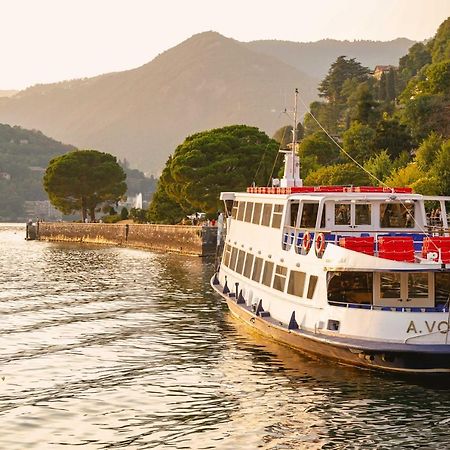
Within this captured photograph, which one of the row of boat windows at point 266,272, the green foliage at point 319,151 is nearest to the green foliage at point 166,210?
the green foliage at point 319,151

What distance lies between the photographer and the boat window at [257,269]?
39.4m

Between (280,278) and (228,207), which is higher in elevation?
(228,207)

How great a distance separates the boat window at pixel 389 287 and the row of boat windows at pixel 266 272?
2.39 metres

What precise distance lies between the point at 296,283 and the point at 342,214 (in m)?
4.16

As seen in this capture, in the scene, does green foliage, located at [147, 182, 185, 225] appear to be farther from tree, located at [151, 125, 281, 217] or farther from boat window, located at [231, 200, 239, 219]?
boat window, located at [231, 200, 239, 219]

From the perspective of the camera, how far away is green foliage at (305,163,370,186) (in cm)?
10019

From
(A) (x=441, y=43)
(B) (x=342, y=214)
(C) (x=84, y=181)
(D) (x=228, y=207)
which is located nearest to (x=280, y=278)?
(B) (x=342, y=214)

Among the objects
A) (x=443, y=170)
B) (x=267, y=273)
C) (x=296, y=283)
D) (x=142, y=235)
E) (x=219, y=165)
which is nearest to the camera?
(x=296, y=283)

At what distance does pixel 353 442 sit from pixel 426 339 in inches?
223

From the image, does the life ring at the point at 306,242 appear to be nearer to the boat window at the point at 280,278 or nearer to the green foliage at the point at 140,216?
the boat window at the point at 280,278

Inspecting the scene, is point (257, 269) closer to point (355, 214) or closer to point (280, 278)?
point (280, 278)

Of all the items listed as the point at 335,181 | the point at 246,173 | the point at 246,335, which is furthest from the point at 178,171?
the point at 246,335

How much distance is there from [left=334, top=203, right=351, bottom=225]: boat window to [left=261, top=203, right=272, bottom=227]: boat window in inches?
135

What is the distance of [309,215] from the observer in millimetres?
Result: 36594
